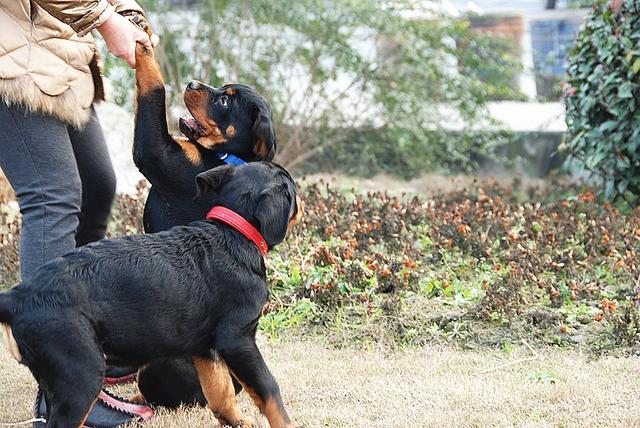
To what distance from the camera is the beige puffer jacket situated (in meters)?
3.80

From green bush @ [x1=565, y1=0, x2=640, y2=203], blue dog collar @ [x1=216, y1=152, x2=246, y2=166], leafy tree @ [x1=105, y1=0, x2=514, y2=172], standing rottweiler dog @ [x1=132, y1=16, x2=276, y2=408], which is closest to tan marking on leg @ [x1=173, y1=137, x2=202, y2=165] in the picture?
standing rottweiler dog @ [x1=132, y1=16, x2=276, y2=408]

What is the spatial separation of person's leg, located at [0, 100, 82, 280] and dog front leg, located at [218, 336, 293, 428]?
2.98 feet

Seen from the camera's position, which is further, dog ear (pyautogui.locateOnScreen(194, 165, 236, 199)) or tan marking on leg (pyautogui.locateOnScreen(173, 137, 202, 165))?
tan marking on leg (pyautogui.locateOnScreen(173, 137, 202, 165))

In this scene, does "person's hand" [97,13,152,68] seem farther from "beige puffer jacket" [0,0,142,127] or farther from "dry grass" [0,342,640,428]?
"dry grass" [0,342,640,428]

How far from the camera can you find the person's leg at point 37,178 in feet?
13.0

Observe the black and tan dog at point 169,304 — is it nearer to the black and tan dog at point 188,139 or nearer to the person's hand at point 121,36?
the black and tan dog at point 188,139

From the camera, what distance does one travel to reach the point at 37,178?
3.98 metres

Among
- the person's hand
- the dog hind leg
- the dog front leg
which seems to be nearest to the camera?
the dog hind leg

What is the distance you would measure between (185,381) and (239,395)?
1.03ft

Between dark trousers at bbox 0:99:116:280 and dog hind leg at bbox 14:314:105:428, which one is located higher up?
dark trousers at bbox 0:99:116:280

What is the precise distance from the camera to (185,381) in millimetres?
4367

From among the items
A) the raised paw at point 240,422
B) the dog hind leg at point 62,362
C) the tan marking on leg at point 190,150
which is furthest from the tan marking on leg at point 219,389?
the tan marking on leg at point 190,150

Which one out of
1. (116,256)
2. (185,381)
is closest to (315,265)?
(185,381)

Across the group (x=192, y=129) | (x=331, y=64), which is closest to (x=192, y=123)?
(x=192, y=129)
